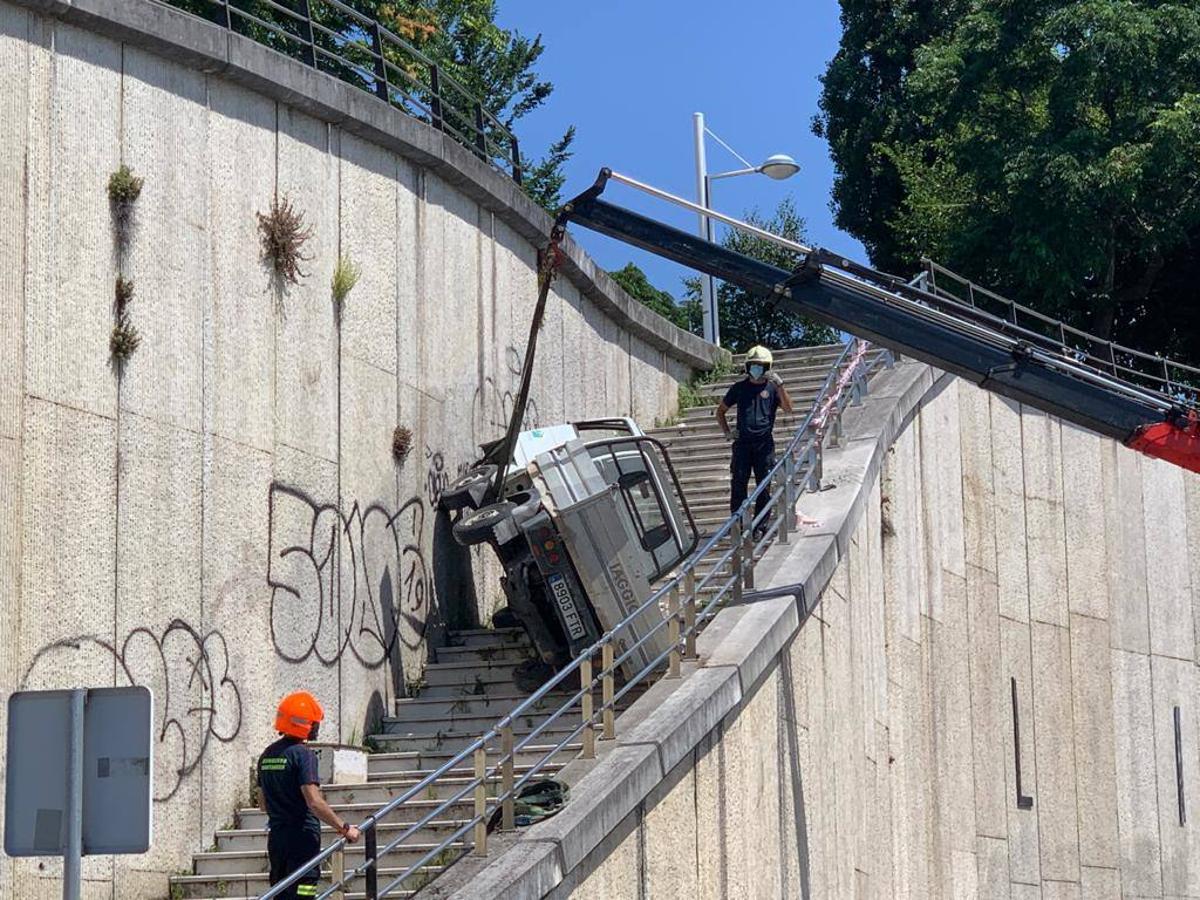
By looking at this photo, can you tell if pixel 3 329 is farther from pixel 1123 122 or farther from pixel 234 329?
pixel 1123 122

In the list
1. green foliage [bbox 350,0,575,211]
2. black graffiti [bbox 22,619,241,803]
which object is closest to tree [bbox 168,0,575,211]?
green foliage [bbox 350,0,575,211]

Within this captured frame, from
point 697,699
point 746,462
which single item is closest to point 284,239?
point 746,462

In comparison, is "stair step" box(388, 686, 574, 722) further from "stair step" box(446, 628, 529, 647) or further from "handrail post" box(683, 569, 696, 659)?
"handrail post" box(683, 569, 696, 659)

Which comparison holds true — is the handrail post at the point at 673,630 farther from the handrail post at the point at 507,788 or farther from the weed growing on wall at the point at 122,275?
the weed growing on wall at the point at 122,275

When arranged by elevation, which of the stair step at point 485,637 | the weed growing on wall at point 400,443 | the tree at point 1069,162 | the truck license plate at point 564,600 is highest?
the tree at point 1069,162

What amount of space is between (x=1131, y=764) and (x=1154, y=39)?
13413mm

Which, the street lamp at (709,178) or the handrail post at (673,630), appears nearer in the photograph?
the handrail post at (673,630)

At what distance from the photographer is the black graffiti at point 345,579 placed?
15.3 m

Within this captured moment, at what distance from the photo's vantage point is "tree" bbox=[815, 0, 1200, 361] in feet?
108

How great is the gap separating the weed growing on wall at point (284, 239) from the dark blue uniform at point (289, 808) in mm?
5597

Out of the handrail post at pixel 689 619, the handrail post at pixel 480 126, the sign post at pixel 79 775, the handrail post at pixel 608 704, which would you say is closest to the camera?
the sign post at pixel 79 775

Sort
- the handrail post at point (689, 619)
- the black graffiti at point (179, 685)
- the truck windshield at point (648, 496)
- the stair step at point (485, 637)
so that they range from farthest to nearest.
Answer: the stair step at point (485, 637) → the truck windshield at point (648, 496) → the handrail post at point (689, 619) → the black graffiti at point (179, 685)

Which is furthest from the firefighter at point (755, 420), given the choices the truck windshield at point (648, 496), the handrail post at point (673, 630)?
the handrail post at point (673, 630)

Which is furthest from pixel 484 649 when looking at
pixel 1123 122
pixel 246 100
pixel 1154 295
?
pixel 1154 295
